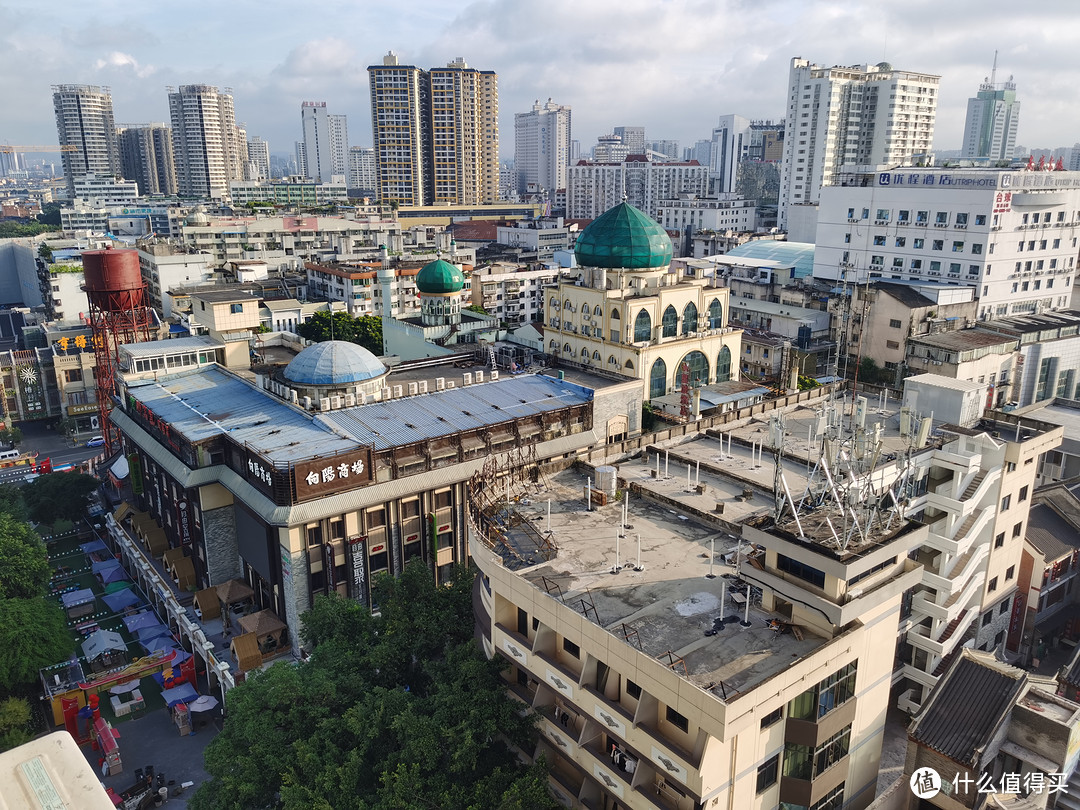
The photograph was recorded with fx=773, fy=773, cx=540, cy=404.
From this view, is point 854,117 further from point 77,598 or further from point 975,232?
point 77,598

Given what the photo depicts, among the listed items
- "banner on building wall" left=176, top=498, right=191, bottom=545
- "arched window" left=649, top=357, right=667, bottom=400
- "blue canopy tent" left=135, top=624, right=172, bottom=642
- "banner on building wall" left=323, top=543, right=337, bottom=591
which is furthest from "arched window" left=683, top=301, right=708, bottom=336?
"blue canopy tent" left=135, top=624, right=172, bottom=642

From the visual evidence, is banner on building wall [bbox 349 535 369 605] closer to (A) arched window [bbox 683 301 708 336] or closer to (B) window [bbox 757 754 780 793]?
(B) window [bbox 757 754 780 793]

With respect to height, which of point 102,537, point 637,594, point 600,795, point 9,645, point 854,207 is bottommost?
point 102,537

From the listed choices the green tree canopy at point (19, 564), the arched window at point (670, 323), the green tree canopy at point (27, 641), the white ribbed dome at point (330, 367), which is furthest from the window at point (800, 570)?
the green tree canopy at point (19, 564)

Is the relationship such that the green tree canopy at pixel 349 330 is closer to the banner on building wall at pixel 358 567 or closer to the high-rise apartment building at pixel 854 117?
the banner on building wall at pixel 358 567

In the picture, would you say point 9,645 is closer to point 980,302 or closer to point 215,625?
point 215,625

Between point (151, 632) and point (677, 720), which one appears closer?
point (677, 720)

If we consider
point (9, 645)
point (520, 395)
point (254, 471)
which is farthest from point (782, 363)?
point (9, 645)

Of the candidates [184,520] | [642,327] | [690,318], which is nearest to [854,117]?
[690,318]
